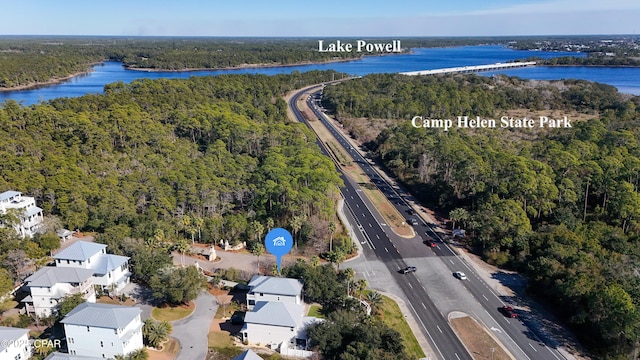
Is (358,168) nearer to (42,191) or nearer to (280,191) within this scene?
(280,191)

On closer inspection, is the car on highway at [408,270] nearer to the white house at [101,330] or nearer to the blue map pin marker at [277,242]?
the blue map pin marker at [277,242]

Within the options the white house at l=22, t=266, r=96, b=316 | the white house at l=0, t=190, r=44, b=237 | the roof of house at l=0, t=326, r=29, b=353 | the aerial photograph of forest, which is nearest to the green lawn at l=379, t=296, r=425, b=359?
the aerial photograph of forest

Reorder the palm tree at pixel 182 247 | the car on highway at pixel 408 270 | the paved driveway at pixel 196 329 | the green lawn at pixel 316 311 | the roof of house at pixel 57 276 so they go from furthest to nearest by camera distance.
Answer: the car on highway at pixel 408 270, the palm tree at pixel 182 247, the green lawn at pixel 316 311, the roof of house at pixel 57 276, the paved driveway at pixel 196 329

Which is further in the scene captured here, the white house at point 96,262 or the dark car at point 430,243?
the dark car at point 430,243

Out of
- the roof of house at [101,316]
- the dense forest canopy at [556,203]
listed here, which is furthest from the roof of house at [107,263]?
the dense forest canopy at [556,203]

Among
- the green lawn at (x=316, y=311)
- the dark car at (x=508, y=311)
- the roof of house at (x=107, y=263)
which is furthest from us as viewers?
the roof of house at (x=107, y=263)

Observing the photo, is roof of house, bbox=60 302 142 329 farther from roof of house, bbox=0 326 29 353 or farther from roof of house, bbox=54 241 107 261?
roof of house, bbox=54 241 107 261

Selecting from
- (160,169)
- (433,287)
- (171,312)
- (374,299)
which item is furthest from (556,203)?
(160,169)
